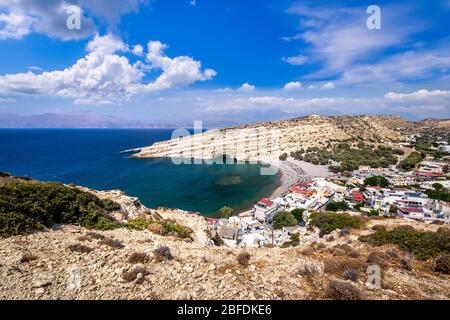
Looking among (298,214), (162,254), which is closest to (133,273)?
(162,254)

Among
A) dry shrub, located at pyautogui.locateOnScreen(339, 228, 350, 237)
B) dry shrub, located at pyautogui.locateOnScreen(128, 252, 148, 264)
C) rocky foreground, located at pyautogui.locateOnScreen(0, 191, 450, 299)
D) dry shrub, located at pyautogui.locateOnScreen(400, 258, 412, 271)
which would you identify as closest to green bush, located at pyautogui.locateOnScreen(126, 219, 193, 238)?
rocky foreground, located at pyautogui.locateOnScreen(0, 191, 450, 299)

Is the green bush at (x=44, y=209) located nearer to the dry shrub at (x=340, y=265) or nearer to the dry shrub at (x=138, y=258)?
the dry shrub at (x=138, y=258)

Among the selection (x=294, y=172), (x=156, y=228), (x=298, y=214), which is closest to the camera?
(x=156, y=228)

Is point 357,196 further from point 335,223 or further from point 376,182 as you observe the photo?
point 335,223

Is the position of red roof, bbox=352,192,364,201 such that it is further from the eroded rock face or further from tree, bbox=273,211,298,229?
the eroded rock face

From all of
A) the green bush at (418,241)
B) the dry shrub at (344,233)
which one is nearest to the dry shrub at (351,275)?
the green bush at (418,241)
